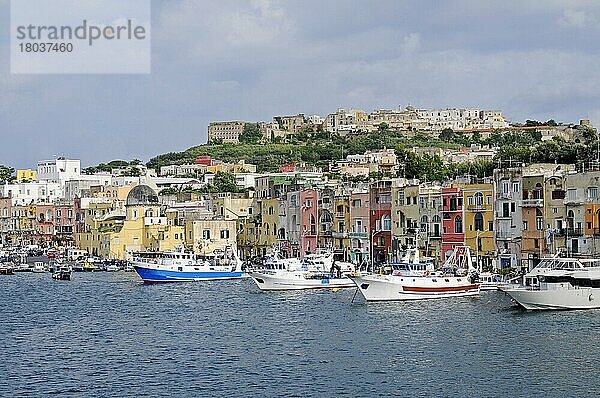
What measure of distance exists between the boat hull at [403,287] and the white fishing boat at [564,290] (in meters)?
6.35

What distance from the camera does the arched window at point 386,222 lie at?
271 feet

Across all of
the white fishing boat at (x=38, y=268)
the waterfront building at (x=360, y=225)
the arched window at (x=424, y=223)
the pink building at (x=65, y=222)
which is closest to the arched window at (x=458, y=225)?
the arched window at (x=424, y=223)

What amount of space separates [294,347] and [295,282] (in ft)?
82.8

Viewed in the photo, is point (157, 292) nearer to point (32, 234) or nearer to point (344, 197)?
point (344, 197)

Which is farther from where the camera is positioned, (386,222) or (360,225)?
(360,225)

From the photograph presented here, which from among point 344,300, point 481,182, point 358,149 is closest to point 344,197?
point 481,182

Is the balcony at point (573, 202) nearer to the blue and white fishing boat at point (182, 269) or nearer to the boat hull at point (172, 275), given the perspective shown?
the blue and white fishing boat at point (182, 269)

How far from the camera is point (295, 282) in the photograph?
69.6 meters

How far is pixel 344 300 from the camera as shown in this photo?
2421 inches

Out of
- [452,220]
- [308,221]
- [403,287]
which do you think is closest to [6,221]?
[308,221]

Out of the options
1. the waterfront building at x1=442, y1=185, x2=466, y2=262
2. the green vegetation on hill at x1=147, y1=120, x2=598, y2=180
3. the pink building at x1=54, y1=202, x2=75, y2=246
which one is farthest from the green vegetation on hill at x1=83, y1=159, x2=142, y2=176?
the waterfront building at x1=442, y1=185, x2=466, y2=262

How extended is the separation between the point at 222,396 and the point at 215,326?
54.9 ft

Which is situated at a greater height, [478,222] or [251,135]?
[251,135]

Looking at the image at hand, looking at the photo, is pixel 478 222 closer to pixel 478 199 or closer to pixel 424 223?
pixel 478 199
